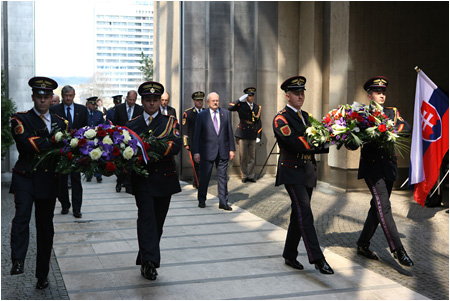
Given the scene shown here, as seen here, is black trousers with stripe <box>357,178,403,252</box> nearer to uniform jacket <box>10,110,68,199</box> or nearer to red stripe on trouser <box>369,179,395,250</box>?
red stripe on trouser <box>369,179,395,250</box>

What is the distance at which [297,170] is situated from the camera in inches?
240

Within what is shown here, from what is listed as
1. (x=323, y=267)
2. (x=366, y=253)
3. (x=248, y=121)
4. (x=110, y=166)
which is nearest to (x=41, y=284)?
(x=110, y=166)

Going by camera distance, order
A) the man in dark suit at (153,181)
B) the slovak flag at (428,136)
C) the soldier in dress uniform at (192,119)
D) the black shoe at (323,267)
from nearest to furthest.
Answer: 1. the man in dark suit at (153,181)
2. the black shoe at (323,267)
3. the slovak flag at (428,136)
4. the soldier in dress uniform at (192,119)

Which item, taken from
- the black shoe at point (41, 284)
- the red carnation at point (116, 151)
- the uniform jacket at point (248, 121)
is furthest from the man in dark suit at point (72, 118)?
the uniform jacket at point (248, 121)

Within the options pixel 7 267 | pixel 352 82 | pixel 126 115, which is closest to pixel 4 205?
pixel 126 115

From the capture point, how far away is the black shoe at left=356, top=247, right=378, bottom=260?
6.64m

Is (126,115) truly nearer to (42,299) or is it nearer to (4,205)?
(4,205)

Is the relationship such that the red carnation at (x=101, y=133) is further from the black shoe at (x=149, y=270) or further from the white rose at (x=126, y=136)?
the black shoe at (x=149, y=270)

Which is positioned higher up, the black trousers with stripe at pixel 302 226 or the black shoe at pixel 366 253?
the black trousers with stripe at pixel 302 226

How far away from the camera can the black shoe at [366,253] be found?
6642 millimetres

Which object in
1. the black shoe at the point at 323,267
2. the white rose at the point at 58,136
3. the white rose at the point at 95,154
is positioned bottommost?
the black shoe at the point at 323,267

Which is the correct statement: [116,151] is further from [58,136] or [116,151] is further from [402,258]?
[402,258]

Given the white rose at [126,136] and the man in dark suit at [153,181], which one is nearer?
the white rose at [126,136]

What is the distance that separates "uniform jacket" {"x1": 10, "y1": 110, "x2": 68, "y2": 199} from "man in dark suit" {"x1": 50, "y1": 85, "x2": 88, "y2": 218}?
9.61 feet
